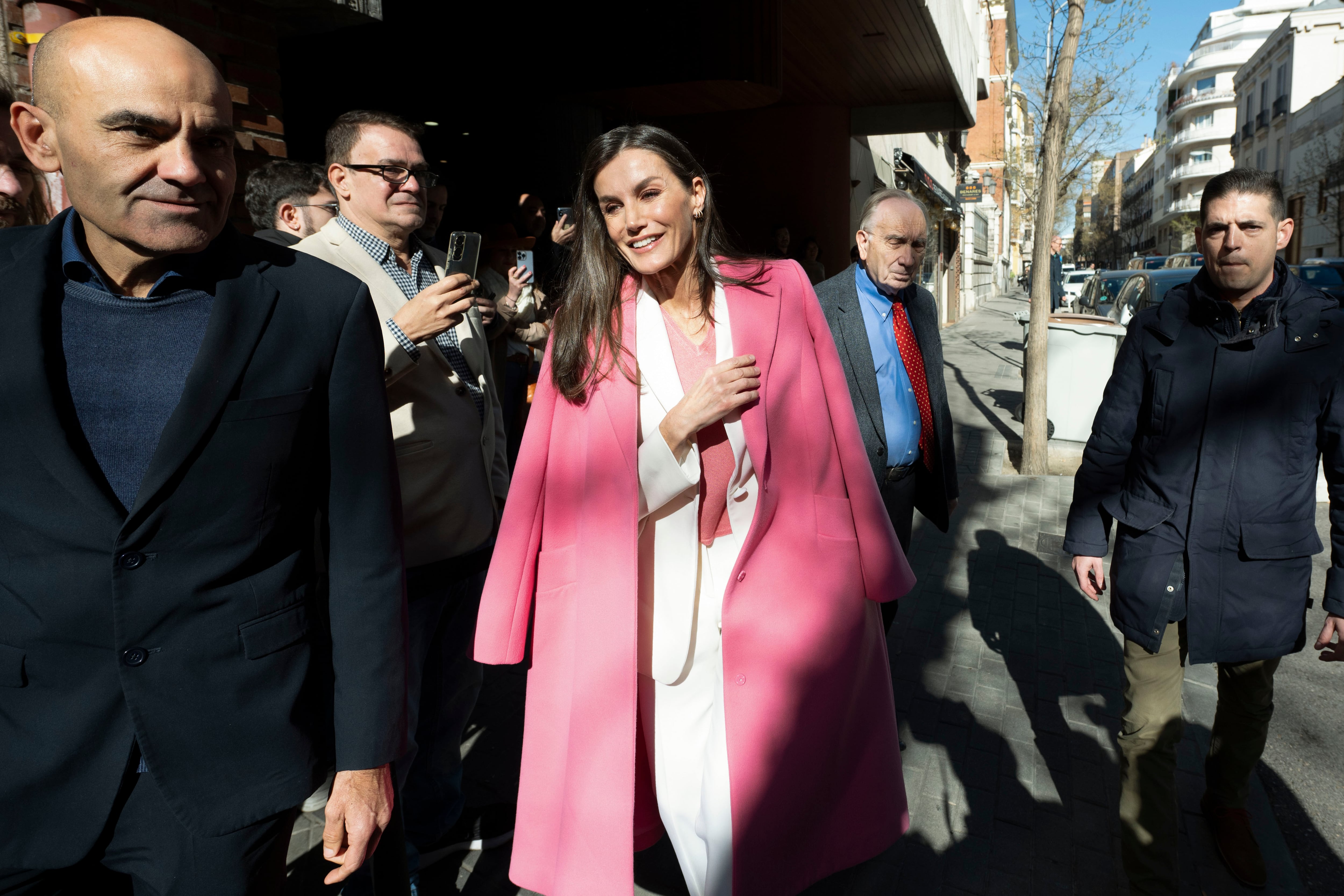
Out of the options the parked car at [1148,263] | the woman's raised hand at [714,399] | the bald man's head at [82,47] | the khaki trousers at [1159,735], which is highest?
the parked car at [1148,263]

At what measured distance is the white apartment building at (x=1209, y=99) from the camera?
7425cm

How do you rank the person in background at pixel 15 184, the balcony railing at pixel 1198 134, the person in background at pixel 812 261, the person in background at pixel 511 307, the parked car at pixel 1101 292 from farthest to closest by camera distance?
the balcony railing at pixel 1198 134 < the parked car at pixel 1101 292 < the person in background at pixel 812 261 < the person in background at pixel 511 307 < the person in background at pixel 15 184

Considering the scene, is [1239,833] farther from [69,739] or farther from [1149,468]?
[69,739]

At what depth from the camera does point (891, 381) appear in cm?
336

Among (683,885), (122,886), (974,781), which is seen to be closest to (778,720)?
(683,885)

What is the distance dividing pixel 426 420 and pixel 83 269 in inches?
41.4

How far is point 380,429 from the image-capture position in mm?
1642

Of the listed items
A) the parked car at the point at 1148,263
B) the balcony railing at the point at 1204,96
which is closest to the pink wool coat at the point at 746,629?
the parked car at the point at 1148,263

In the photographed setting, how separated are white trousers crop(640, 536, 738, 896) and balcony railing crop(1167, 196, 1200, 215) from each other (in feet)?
271

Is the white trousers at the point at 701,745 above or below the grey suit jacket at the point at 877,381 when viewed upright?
below

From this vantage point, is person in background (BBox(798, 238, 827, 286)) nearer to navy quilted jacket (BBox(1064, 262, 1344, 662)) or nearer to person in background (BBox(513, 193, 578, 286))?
person in background (BBox(513, 193, 578, 286))

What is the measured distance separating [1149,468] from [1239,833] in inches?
52.6

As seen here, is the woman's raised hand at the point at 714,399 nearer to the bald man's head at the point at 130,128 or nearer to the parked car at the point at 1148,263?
the bald man's head at the point at 130,128

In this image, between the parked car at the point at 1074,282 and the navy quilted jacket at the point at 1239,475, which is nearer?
the navy quilted jacket at the point at 1239,475
